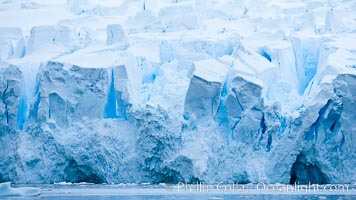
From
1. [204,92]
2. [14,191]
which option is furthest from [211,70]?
[14,191]

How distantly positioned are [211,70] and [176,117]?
1.06 meters

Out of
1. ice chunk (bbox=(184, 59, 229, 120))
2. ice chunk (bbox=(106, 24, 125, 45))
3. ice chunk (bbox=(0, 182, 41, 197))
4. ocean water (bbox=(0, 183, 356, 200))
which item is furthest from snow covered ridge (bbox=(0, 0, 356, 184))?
ice chunk (bbox=(0, 182, 41, 197))

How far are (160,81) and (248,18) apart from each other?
4502mm

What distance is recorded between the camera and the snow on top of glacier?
12156 mm

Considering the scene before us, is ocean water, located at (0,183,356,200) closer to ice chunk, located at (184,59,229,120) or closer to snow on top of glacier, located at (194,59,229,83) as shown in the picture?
ice chunk, located at (184,59,229,120)

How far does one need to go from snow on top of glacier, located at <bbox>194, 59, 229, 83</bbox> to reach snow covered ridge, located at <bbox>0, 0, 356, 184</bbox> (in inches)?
1.2

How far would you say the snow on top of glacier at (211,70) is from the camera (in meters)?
12.2

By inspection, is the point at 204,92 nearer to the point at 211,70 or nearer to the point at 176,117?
the point at 211,70

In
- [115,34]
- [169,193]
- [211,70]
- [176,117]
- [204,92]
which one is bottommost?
[169,193]

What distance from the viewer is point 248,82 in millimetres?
12156

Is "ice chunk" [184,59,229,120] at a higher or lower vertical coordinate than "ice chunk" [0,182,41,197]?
higher

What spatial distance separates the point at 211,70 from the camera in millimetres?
12406

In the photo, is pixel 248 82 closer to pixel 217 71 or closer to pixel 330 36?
pixel 217 71

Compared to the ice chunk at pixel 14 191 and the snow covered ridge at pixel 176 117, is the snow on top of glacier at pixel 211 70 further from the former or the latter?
the ice chunk at pixel 14 191
